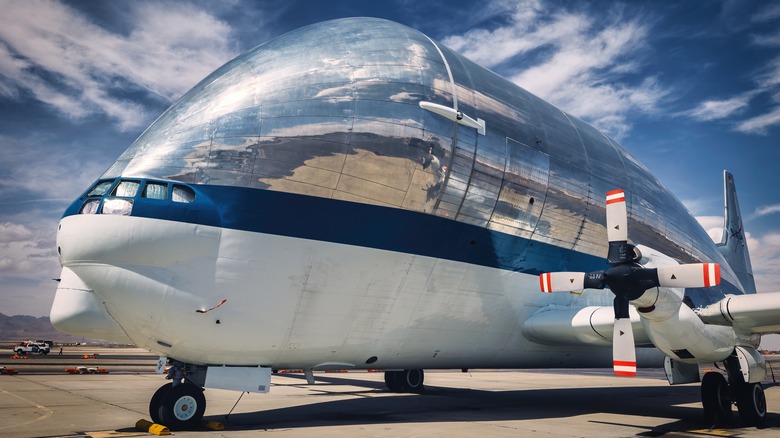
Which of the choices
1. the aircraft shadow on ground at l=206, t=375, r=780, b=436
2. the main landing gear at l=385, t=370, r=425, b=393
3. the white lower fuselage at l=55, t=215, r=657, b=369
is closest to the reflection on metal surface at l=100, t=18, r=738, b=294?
the white lower fuselage at l=55, t=215, r=657, b=369

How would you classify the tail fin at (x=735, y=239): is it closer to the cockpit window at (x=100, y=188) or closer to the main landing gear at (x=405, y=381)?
the main landing gear at (x=405, y=381)

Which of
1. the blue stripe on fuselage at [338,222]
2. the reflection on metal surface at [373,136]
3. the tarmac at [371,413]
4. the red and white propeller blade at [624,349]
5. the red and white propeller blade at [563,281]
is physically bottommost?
the tarmac at [371,413]

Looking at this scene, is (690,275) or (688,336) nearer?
(690,275)

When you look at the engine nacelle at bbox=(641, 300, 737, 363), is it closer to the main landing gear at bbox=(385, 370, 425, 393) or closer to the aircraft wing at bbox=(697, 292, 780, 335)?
the aircraft wing at bbox=(697, 292, 780, 335)

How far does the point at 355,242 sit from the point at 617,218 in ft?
18.6

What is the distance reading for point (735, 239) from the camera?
27750 millimetres

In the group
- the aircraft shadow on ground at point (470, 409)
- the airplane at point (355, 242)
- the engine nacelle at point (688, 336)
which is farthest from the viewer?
the aircraft shadow on ground at point (470, 409)

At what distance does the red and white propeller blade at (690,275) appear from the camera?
35.2 feet

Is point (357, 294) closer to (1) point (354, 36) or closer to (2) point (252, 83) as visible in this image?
(2) point (252, 83)

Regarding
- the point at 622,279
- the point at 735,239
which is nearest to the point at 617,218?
the point at 622,279

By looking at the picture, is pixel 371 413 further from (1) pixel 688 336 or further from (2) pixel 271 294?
(1) pixel 688 336

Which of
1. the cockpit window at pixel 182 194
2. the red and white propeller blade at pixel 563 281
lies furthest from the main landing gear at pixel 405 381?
the cockpit window at pixel 182 194

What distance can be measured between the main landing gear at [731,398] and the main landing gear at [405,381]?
10547 millimetres

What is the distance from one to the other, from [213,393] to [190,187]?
11982 millimetres
